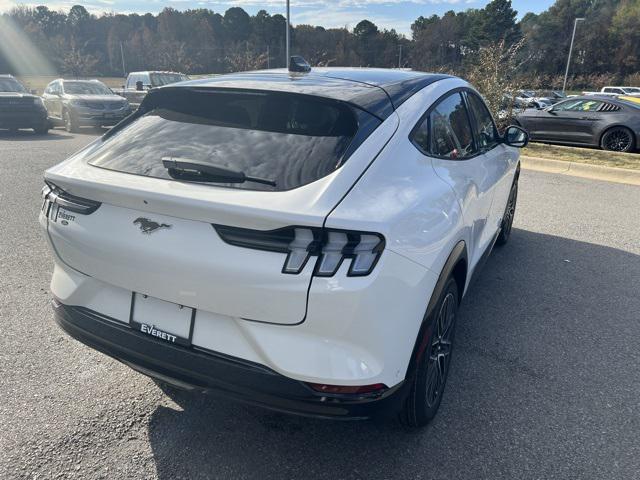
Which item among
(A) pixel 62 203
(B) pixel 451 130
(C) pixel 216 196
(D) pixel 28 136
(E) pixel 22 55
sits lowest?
(D) pixel 28 136

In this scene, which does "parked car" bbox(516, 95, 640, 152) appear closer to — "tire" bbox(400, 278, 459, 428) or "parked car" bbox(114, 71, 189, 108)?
"tire" bbox(400, 278, 459, 428)

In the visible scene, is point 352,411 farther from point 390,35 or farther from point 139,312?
point 390,35

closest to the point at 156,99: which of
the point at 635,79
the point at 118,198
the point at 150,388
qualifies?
the point at 118,198

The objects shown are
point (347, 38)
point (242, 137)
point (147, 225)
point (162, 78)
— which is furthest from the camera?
point (347, 38)

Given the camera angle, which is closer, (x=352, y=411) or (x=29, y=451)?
(x=352, y=411)

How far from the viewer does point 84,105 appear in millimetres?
15422

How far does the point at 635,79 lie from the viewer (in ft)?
195

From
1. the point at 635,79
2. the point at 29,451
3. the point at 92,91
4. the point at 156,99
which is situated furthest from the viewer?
the point at 635,79

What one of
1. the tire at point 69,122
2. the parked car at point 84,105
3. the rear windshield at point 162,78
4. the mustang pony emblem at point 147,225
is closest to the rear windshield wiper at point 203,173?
the mustang pony emblem at point 147,225

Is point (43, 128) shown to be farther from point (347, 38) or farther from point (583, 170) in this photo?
point (347, 38)

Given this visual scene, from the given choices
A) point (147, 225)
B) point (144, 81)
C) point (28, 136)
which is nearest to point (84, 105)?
point (28, 136)

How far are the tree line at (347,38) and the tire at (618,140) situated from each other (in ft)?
115

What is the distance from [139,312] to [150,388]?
93 cm

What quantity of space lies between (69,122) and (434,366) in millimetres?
16479
